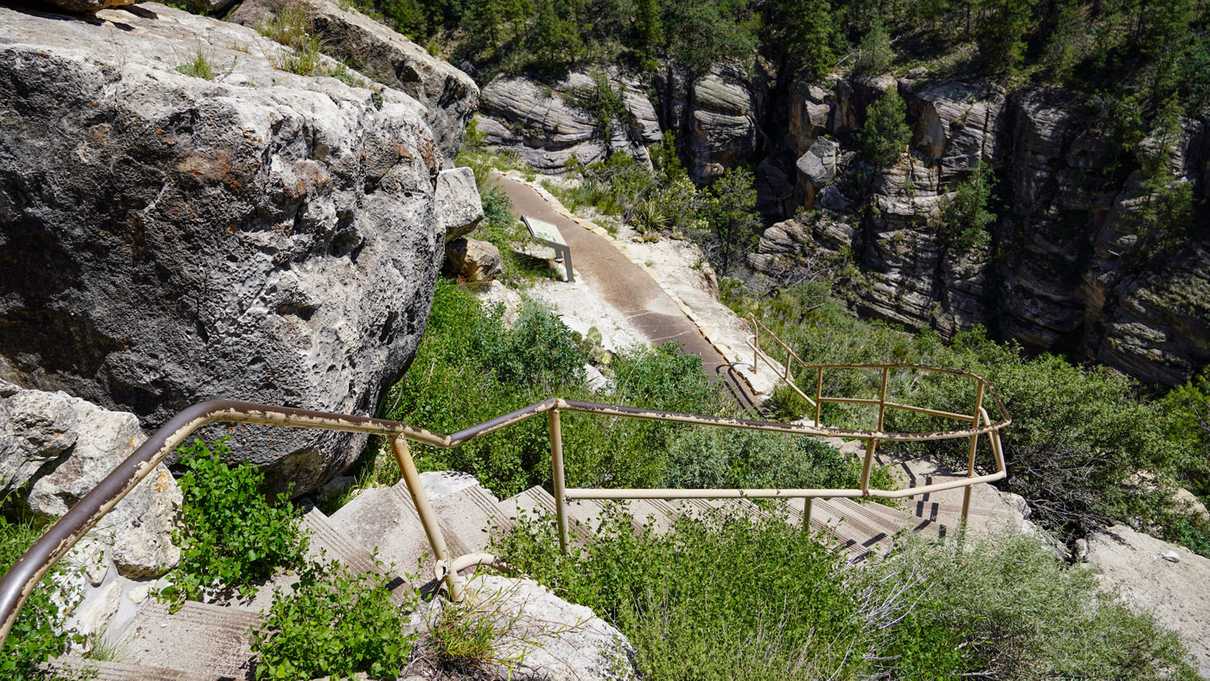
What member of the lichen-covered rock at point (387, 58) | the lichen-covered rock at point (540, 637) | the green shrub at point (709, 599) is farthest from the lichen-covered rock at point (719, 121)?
the lichen-covered rock at point (540, 637)

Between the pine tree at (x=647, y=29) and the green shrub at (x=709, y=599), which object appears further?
the pine tree at (x=647, y=29)

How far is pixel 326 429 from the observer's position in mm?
2777

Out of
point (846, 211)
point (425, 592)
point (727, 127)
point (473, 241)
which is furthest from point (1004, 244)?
point (425, 592)

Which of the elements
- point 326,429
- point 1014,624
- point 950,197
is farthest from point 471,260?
point 950,197

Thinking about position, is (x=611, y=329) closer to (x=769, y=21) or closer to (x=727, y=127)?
(x=727, y=127)

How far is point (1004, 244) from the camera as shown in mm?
29484

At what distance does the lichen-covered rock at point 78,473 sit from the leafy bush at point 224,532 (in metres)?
0.11

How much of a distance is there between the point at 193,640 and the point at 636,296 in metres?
11.7

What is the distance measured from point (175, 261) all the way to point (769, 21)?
1527 inches

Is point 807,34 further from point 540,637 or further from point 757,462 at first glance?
point 540,637

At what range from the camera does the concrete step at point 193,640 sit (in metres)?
2.46

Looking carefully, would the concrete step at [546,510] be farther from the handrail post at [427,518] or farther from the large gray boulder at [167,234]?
the large gray boulder at [167,234]

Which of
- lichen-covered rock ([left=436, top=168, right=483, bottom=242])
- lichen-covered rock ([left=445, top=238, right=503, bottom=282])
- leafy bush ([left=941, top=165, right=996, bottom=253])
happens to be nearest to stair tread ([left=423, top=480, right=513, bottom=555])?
lichen-covered rock ([left=436, top=168, right=483, bottom=242])

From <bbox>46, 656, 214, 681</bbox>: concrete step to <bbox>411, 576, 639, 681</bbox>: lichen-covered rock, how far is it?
0.74 meters
